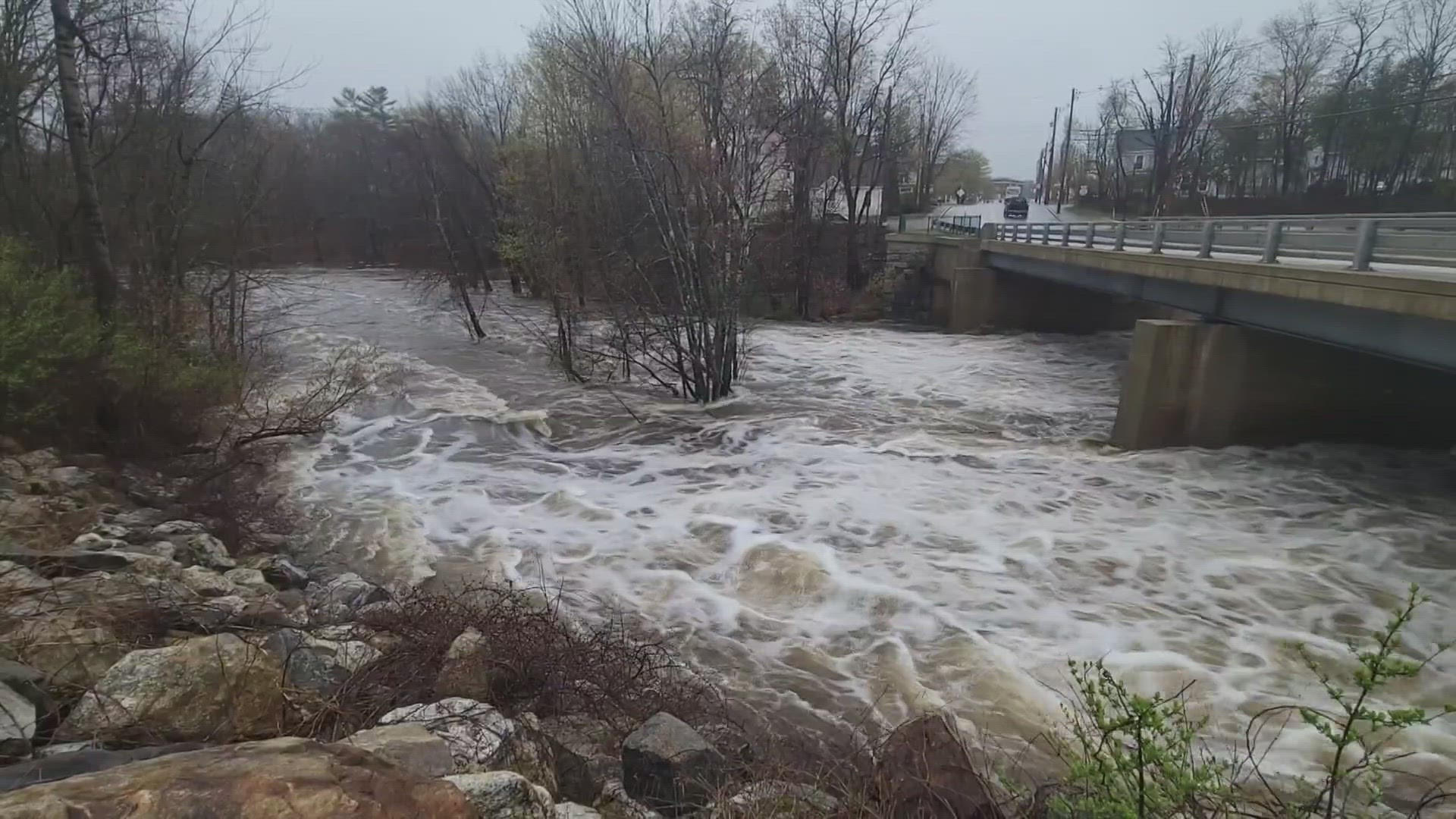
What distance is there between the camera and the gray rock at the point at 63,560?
19.2ft

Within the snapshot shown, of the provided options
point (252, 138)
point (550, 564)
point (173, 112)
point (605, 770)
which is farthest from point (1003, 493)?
point (252, 138)

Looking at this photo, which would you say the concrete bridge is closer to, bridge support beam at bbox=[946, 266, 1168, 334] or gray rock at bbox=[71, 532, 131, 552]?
bridge support beam at bbox=[946, 266, 1168, 334]

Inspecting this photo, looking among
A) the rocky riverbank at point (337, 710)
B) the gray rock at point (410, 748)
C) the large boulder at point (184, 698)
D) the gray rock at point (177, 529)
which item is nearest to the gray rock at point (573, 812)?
the rocky riverbank at point (337, 710)

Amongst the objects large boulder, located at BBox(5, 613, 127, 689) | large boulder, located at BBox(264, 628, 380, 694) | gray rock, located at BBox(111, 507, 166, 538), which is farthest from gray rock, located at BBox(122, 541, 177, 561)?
large boulder, located at BBox(5, 613, 127, 689)

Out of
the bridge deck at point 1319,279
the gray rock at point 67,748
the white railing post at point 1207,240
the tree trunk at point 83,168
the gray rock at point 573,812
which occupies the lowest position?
the gray rock at point 573,812

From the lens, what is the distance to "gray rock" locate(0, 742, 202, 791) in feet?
Answer: 9.38

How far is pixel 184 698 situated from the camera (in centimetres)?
391

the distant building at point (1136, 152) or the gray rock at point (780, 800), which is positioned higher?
the distant building at point (1136, 152)

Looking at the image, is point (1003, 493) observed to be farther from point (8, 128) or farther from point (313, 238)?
point (313, 238)

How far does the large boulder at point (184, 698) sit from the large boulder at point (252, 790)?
3.79 ft

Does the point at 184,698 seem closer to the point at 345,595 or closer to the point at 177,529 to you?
the point at 345,595

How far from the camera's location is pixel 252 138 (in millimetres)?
19625

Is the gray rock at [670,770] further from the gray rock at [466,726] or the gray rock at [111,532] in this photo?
the gray rock at [111,532]

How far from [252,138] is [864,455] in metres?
17.4
